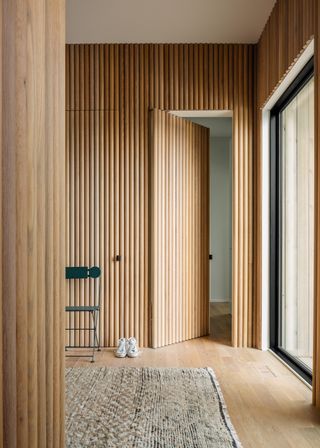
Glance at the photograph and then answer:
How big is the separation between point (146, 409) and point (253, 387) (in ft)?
3.27

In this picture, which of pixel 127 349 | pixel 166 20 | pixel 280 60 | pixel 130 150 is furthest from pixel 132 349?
pixel 166 20

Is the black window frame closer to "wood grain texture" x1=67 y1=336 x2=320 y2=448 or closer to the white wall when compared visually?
"wood grain texture" x1=67 y1=336 x2=320 y2=448

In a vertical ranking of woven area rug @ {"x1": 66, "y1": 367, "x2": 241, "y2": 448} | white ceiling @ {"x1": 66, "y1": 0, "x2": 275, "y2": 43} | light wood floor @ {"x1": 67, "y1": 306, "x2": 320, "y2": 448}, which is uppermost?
white ceiling @ {"x1": 66, "y1": 0, "x2": 275, "y2": 43}

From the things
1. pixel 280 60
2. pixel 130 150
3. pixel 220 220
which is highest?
pixel 280 60

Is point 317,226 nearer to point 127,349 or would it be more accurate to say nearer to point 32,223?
point 32,223

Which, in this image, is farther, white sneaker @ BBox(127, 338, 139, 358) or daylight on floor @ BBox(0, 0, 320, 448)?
white sneaker @ BBox(127, 338, 139, 358)

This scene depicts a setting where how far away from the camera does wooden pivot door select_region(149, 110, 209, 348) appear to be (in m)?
5.26

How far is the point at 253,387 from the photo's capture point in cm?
376


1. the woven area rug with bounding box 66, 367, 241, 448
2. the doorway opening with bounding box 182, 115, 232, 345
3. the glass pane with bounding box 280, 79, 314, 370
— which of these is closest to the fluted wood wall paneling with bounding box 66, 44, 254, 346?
the glass pane with bounding box 280, 79, 314, 370

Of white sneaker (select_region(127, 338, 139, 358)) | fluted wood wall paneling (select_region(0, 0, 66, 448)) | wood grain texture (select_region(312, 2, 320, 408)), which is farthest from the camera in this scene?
white sneaker (select_region(127, 338, 139, 358))

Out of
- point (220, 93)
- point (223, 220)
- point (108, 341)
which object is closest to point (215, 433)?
point (108, 341)

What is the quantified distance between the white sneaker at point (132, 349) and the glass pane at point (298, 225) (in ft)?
4.89

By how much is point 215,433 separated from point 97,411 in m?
0.82

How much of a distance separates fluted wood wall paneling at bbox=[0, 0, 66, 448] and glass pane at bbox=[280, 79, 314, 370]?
2774mm
